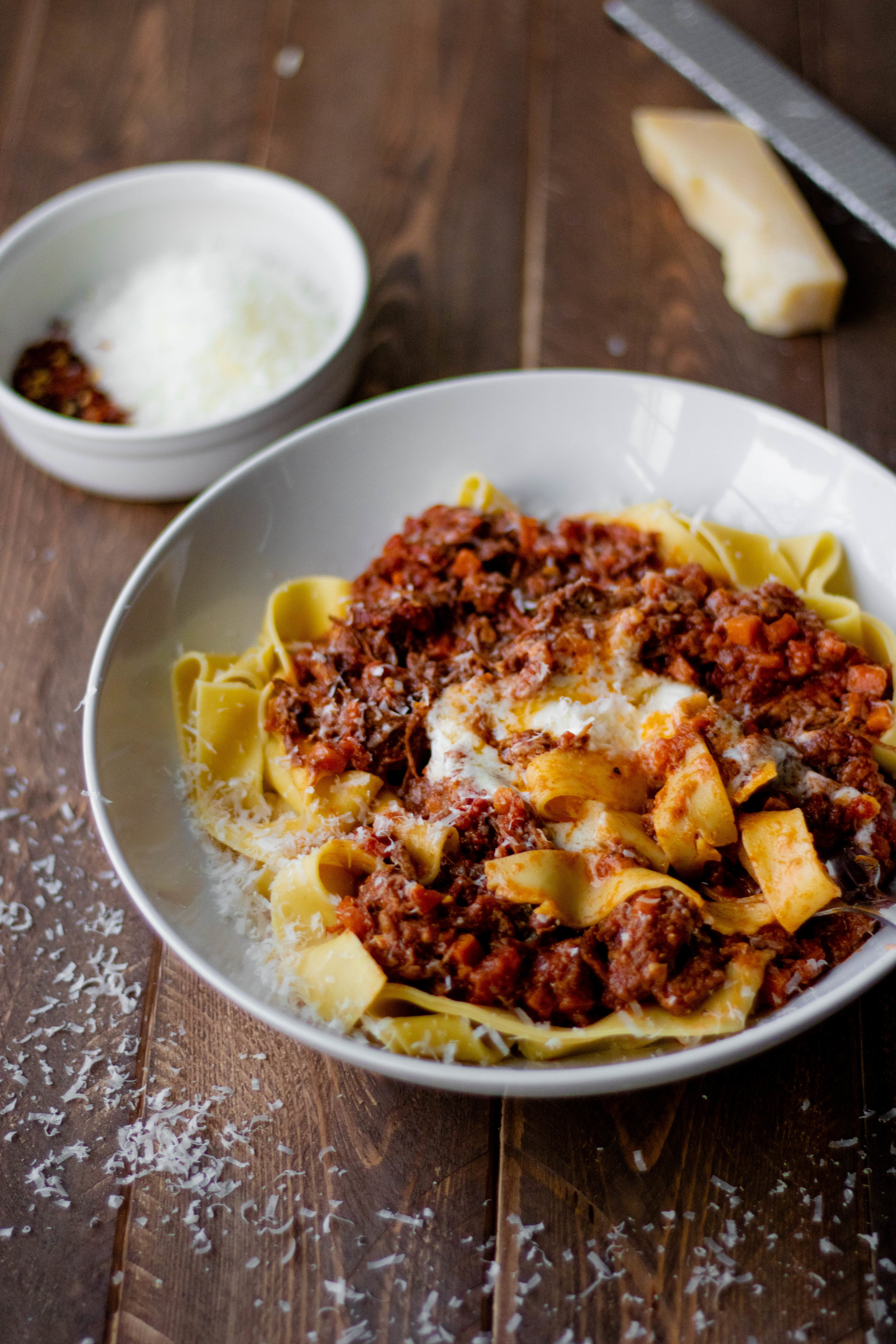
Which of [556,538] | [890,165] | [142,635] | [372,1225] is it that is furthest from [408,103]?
[372,1225]

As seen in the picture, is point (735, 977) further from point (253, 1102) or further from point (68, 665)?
point (68, 665)

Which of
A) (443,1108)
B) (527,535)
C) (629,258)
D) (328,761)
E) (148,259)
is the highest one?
(629,258)

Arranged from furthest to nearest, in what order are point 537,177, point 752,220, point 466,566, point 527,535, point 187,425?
1. point 537,177
2. point 752,220
3. point 187,425
4. point 527,535
5. point 466,566

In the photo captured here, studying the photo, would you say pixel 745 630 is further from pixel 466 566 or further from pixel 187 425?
pixel 187 425

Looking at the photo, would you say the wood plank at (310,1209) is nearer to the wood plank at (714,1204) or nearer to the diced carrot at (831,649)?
the wood plank at (714,1204)

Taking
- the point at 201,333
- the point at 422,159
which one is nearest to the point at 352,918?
the point at 201,333

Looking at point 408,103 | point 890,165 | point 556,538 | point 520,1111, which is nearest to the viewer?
point 520,1111
